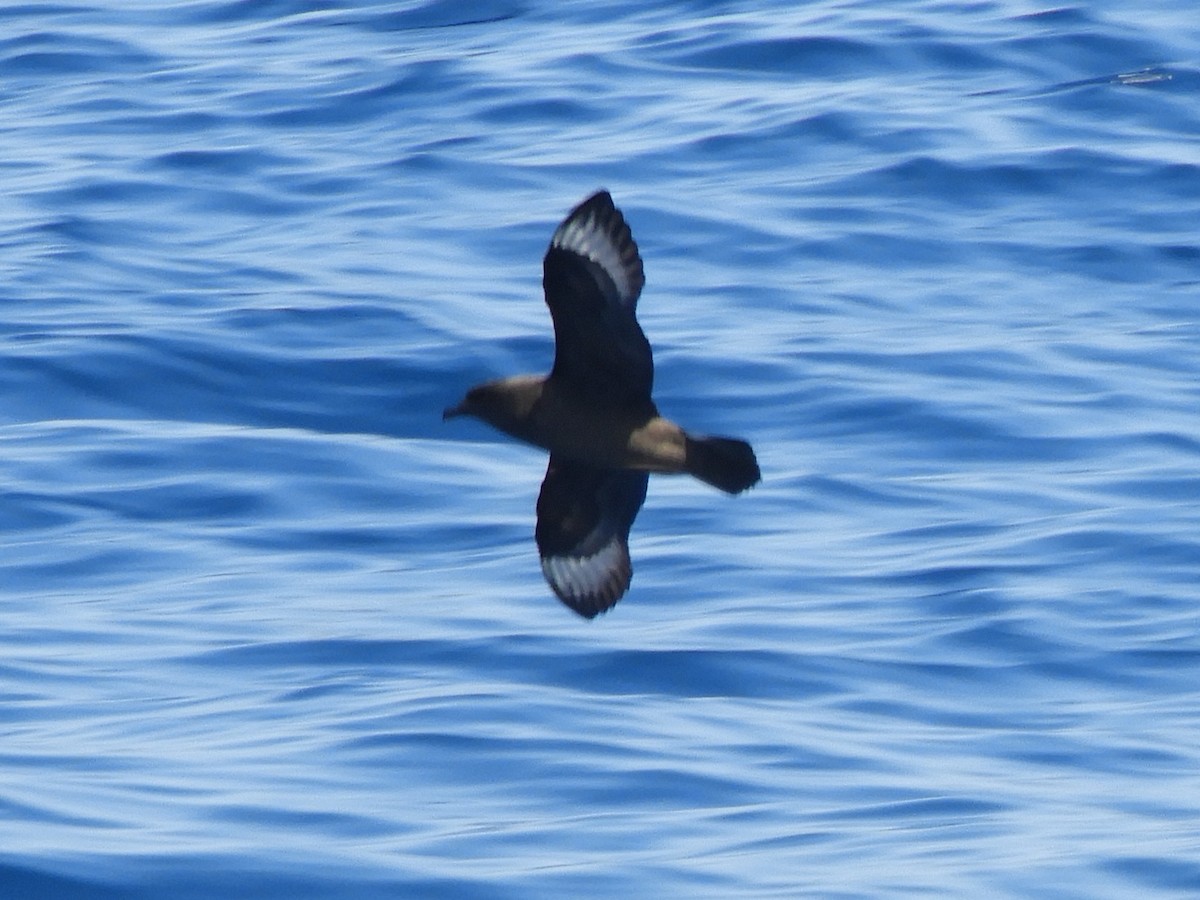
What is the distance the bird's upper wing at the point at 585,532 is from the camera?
19.8ft

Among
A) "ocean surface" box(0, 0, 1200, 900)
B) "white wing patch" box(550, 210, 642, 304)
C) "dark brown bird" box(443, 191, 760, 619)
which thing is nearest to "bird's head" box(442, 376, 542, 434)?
"dark brown bird" box(443, 191, 760, 619)

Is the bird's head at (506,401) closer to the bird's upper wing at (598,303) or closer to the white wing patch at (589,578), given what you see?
the bird's upper wing at (598,303)

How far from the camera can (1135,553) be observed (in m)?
8.96

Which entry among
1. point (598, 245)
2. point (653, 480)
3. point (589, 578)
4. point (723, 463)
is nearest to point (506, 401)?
point (598, 245)

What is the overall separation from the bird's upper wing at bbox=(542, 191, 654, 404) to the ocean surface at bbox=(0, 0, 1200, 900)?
62.5 inches

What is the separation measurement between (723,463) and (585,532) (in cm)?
79

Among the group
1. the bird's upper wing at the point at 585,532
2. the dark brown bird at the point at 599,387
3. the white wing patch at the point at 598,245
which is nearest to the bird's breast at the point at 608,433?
the dark brown bird at the point at 599,387

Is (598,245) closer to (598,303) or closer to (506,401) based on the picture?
(598,303)

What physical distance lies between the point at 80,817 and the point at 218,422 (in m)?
3.51

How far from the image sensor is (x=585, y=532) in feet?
19.9

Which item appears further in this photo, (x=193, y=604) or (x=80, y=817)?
(x=193, y=604)

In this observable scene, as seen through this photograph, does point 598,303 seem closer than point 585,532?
Yes

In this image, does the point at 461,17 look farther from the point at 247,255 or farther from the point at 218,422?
the point at 218,422

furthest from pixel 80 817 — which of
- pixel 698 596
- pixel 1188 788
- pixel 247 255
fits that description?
pixel 247 255
